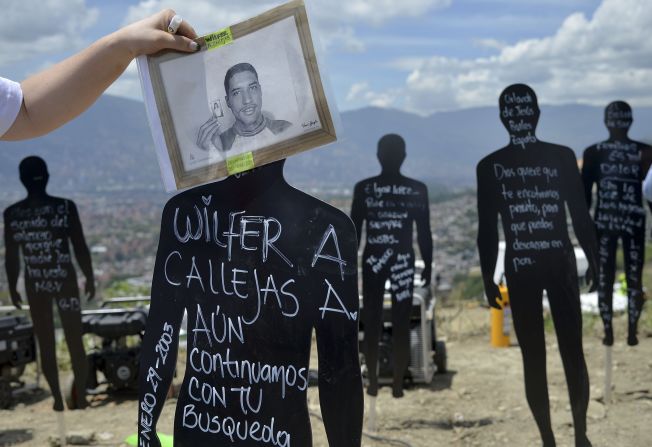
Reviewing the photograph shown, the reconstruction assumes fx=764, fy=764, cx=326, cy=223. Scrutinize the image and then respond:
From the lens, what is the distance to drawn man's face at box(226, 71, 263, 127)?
2.40 m

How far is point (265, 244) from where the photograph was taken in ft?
8.42

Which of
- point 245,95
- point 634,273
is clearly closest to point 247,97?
point 245,95

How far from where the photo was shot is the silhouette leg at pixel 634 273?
21.0 ft

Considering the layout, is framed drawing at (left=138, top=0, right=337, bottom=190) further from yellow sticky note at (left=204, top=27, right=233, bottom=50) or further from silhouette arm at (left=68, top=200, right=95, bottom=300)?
silhouette arm at (left=68, top=200, right=95, bottom=300)

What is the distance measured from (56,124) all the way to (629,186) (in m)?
5.13

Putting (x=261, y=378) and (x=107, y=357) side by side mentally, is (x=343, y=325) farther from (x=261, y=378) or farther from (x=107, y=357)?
(x=107, y=357)

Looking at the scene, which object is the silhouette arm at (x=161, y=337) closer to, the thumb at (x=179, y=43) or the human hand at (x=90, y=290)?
the thumb at (x=179, y=43)

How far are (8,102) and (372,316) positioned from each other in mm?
4440

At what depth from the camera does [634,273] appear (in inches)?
260

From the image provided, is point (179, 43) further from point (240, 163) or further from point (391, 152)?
point (391, 152)

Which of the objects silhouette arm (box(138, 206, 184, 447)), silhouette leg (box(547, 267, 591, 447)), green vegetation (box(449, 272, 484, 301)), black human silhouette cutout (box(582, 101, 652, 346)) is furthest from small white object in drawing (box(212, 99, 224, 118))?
green vegetation (box(449, 272, 484, 301))

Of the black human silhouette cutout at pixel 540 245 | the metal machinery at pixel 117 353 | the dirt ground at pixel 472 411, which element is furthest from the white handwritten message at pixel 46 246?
the black human silhouette cutout at pixel 540 245

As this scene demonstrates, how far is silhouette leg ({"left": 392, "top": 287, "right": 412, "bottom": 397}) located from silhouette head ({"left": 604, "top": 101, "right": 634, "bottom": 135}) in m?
2.10

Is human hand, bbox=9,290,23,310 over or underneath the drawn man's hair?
underneath
